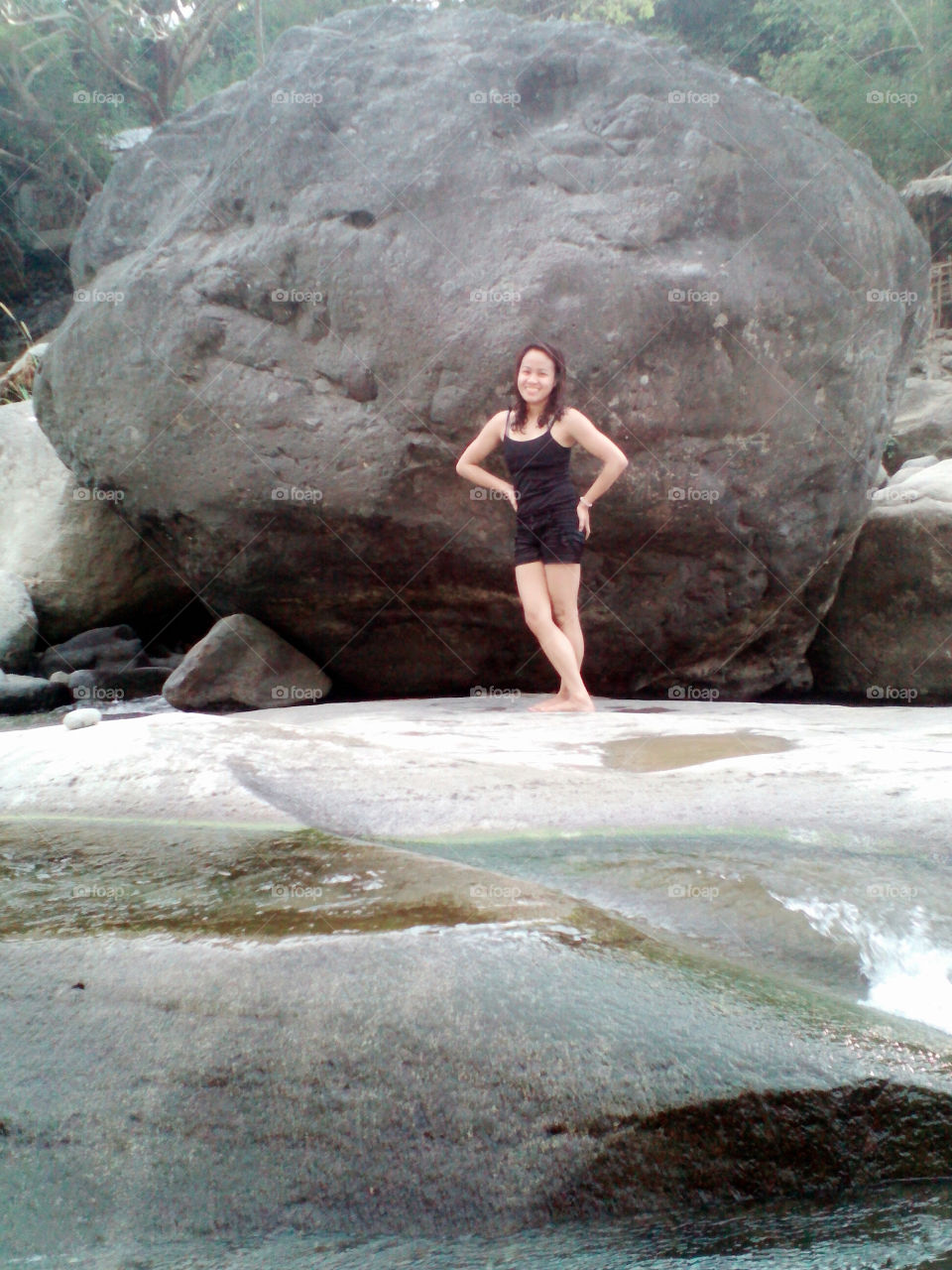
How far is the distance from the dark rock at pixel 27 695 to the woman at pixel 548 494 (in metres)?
2.64

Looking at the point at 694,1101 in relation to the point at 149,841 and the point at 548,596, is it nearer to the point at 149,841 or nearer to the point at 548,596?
the point at 149,841

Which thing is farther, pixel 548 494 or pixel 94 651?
pixel 94 651

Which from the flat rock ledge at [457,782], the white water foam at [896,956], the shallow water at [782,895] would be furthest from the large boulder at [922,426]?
the white water foam at [896,956]

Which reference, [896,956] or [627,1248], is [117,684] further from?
[627,1248]

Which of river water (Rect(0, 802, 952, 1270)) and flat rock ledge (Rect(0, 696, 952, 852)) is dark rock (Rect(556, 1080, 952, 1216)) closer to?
river water (Rect(0, 802, 952, 1270))

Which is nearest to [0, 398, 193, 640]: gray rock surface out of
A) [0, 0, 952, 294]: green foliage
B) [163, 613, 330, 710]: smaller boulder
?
[163, 613, 330, 710]: smaller boulder

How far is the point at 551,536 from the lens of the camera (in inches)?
194

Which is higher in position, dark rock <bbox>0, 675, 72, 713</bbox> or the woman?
the woman

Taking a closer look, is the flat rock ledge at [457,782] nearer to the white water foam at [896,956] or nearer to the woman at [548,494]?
the white water foam at [896,956]

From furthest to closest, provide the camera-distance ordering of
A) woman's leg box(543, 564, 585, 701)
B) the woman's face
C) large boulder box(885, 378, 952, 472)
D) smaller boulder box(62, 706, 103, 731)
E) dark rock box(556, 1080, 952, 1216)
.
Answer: large boulder box(885, 378, 952, 472)
woman's leg box(543, 564, 585, 701)
the woman's face
smaller boulder box(62, 706, 103, 731)
dark rock box(556, 1080, 952, 1216)

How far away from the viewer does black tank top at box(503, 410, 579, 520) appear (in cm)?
484

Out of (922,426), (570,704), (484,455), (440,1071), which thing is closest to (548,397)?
(484,455)

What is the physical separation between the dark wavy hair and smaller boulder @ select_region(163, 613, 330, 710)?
6.15ft

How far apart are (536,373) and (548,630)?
1135 millimetres
